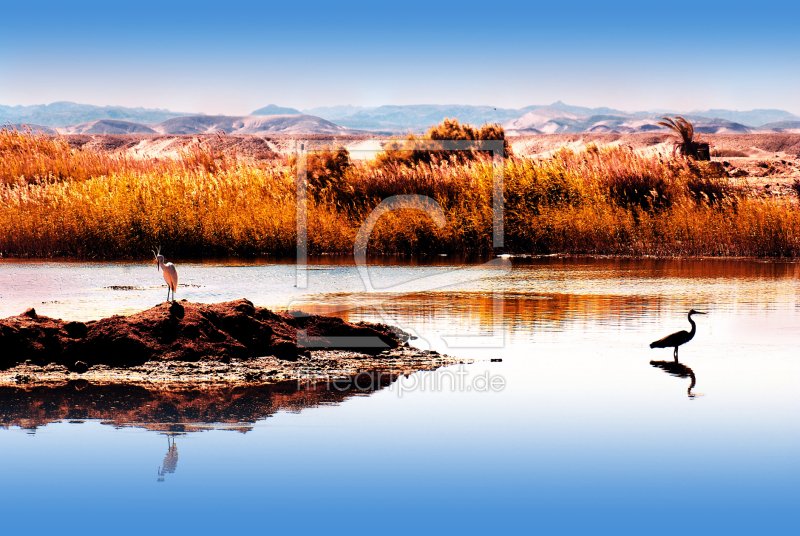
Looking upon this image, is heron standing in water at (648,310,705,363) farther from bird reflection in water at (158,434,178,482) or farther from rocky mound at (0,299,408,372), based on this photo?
bird reflection in water at (158,434,178,482)

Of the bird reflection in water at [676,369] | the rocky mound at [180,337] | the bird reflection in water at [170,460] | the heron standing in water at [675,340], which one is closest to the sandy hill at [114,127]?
the rocky mound at [180,337]

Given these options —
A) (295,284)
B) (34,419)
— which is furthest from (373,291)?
(34,419)

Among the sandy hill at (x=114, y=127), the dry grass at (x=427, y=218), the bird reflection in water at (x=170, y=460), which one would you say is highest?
the sandy hill at (x=114, y=127)

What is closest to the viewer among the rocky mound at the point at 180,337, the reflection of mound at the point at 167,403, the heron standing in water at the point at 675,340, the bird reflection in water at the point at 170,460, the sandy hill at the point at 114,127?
the bird reflection in water at the point at 170,460

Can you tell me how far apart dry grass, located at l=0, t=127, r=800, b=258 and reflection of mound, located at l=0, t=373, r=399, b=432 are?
38.0 feet

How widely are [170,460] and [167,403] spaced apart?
1.25 m

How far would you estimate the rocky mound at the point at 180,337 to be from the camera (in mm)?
7102

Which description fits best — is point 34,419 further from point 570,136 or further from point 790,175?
point 570,136

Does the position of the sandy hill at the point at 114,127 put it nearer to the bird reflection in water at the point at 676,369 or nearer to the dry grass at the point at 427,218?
the dry grass at the point at 427,218

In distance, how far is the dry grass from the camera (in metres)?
17.6

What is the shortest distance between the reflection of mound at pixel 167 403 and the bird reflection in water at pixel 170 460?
27 cm

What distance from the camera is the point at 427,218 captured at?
18203 mm

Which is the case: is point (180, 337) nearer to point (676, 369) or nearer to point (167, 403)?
point (167, 403)

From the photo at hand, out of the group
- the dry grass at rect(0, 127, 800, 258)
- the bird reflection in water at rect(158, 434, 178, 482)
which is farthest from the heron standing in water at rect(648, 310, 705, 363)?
the dry grass at rect(0, 127, 800, 258)
